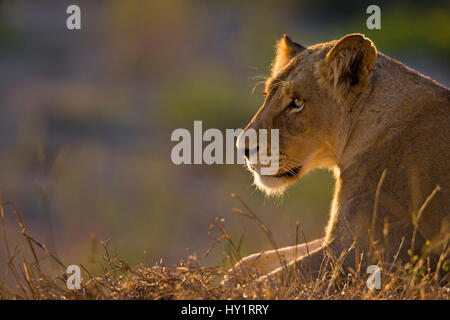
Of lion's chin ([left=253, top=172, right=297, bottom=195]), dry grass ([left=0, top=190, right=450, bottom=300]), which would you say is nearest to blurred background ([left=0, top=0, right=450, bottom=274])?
lion's chin ([left=253, top=172, right=297, bottom=195])

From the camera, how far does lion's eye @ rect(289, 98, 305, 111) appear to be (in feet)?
15.7

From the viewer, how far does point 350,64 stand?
182 inches

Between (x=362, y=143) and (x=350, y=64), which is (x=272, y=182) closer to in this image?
(x=362, y=143)

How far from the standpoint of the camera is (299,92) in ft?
15.7

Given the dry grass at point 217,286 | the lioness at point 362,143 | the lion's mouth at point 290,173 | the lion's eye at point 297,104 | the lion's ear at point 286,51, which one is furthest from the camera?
the lion's ear at point 286,51

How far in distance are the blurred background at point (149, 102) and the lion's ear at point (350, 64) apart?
7.57 meters

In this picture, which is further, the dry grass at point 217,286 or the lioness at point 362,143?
the lioness at point 362,143

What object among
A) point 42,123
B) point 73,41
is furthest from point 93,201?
point 73,41

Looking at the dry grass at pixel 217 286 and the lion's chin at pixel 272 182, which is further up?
the lion's chin at pixel 272 182

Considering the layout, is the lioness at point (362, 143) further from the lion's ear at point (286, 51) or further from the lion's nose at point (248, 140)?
the lion's ear at point (286, 51)

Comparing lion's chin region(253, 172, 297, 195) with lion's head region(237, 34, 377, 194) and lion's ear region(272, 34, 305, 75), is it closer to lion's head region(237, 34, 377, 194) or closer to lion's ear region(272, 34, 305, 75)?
lion's head region(237, 34, 377, 194)

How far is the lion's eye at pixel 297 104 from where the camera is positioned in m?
4.79

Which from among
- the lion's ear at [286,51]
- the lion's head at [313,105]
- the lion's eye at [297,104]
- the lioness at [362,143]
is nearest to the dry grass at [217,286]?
the lioness at [362,143]
